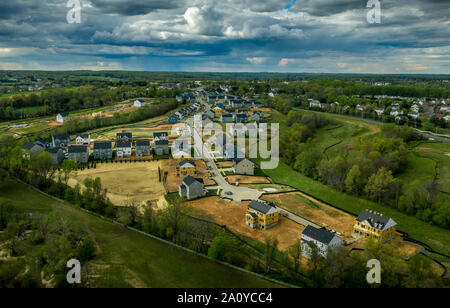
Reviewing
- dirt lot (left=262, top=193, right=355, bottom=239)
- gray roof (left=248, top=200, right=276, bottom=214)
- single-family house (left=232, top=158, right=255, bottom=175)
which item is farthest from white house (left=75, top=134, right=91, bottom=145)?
gray roof (left=248, top=200, right=276, bottom=214)

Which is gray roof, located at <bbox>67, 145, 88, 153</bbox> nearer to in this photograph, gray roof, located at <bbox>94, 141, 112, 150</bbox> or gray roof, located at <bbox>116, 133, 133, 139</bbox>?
gray roof, located at <bbox>94, 141, 112, 150</bbox>

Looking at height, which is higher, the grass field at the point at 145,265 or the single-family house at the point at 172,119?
the single-family house at the point at 172,119

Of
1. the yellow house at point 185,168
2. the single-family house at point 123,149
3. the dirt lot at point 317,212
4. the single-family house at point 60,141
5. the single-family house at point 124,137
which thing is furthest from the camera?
the single-family house at point 124,137

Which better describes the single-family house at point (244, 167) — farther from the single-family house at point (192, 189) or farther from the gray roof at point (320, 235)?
the gray roof at point (320, 235)

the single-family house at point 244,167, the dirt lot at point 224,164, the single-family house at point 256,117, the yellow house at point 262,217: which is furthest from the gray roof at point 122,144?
the single-family house at point 256,117

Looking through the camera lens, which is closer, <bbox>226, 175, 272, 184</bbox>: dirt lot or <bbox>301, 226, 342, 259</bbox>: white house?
<bbox>301, 226, 342, 259</bbox>: white house

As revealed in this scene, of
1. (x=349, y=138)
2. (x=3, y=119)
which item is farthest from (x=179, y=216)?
(x=3, y=119)

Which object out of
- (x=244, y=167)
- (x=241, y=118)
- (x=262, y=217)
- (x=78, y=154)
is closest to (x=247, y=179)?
(x=244, y=167)

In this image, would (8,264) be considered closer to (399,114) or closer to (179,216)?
(179,216)
